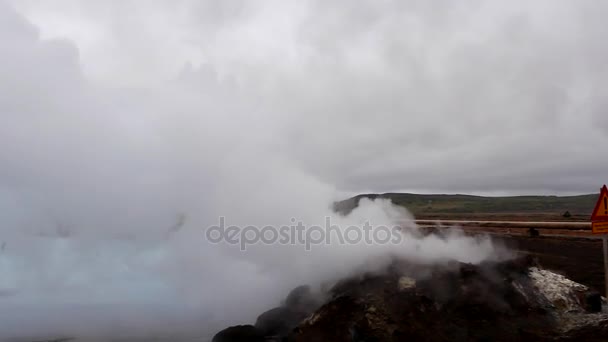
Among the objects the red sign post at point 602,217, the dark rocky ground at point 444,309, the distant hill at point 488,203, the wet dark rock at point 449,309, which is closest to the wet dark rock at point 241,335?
the dark rocky ground at point 444,309

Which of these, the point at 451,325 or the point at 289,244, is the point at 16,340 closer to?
the point at 289,244

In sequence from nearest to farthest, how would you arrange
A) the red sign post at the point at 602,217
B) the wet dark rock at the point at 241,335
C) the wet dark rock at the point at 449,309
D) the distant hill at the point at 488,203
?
the wet dark rock at the point at 449,309, the red sign post at the point at 602,217, the wet dark rock at the point at 241,335, the distant hill at the point at 488,203

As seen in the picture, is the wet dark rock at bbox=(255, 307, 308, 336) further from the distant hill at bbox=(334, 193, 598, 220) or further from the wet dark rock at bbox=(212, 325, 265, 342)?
the distant hill at bbox=(334, 193, 598, 220)

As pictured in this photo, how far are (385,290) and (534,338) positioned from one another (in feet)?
10.9

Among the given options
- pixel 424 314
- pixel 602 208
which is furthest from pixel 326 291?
pixel 602 208

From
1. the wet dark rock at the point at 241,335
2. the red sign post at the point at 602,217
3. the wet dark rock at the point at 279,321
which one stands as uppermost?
the red sign post at the point at 602,217

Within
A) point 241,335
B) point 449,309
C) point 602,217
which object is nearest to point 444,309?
point 449,309

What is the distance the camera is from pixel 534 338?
38.0 ft

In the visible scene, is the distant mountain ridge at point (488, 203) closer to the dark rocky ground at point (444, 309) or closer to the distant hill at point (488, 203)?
the distant hill at point (488, 203)

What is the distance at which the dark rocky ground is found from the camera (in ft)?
39.1

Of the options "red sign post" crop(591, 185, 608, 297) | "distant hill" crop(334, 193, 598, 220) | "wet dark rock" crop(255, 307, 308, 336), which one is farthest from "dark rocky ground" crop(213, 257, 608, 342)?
"distant hill" crop(334, 193, 598, 220)

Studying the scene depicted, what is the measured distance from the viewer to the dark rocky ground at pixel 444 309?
11914mm

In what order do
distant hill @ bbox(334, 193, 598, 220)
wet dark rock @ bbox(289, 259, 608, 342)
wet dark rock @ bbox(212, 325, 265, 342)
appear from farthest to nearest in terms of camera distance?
distant hill @ bbox(334, 193, 598, 220)
wet dark rock @ bbox(212, 325, 265, 342)
wet dark rock @ bbox(289, 259, 608, 342)

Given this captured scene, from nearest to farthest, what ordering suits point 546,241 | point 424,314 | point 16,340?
point 424,314
point 16,340
point 546,241
